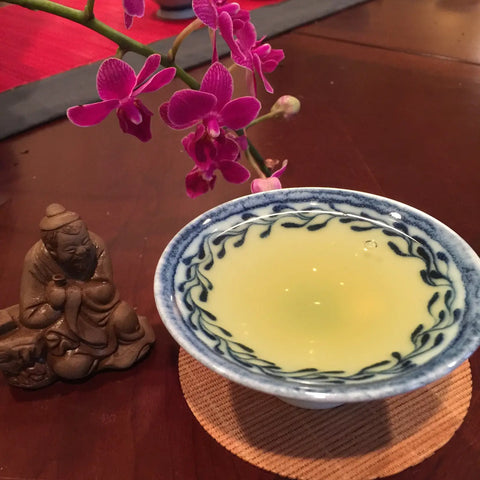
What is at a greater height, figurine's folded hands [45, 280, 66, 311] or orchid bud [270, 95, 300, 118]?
orchid bud [270, 95, 300, 118]

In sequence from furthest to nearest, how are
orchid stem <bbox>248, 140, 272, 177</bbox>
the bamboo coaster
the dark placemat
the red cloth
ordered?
the red cloth < the dark placemat < orchid stem <bbox>248, 140, 272, 177</bbox> < the bamboo coaster

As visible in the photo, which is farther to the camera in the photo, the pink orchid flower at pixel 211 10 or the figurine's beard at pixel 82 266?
the figurine's beard at pixel 82 266

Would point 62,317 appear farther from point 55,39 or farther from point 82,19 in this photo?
point 55,39

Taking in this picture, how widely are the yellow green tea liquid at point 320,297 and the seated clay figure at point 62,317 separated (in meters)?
0.14

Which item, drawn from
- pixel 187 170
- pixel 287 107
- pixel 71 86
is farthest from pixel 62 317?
pixel 71 86

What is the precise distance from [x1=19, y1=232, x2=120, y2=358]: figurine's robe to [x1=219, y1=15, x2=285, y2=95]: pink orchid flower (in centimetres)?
28

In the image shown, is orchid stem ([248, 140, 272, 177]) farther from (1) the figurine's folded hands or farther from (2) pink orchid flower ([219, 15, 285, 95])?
(1) the figurine's folded hands

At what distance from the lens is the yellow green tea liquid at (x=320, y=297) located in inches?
22.8

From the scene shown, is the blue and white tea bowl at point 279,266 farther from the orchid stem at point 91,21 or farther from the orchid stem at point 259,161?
the orchid stem at point 91,21

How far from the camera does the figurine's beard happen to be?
0.64m

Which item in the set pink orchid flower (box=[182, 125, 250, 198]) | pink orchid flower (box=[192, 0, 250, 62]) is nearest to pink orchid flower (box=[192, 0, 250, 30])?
pink orchid flower (box=[192, 0, 250, 62])

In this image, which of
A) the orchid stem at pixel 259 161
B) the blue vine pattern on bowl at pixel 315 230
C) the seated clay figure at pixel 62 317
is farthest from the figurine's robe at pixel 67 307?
the orchid stem at pixel 259 161

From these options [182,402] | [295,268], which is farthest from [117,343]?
[295,268]

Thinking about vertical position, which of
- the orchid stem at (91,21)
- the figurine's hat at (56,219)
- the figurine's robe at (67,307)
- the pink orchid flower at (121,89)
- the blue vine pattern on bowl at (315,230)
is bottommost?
the figurine's robe at (67,307)
